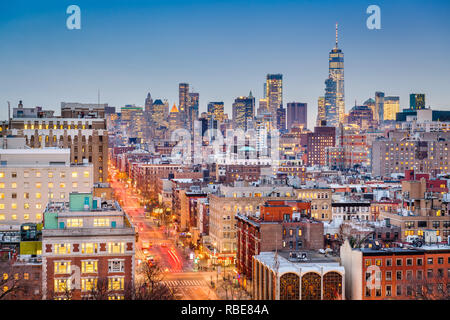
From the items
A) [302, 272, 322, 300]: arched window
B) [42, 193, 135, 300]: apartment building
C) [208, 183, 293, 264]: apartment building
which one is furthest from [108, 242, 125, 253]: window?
[208, 183, 293, 264]: apartment building

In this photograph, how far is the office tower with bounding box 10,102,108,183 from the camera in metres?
40.5

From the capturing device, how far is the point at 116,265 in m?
18.8

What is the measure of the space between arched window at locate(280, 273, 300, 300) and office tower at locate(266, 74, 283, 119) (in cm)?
16783

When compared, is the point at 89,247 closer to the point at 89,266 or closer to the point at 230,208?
the point at 89,266

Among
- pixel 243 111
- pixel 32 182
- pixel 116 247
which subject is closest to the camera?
pixel 116 247

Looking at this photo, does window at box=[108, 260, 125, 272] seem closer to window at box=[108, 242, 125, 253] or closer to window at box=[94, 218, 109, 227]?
window at box=[108, 242, 125, 253]

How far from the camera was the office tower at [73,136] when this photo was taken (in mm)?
40500

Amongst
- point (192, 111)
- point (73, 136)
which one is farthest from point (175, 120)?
point (73, 136)

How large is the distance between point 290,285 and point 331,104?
552 feet

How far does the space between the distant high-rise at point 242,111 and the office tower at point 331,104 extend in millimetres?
21700

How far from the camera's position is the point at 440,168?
86.8m

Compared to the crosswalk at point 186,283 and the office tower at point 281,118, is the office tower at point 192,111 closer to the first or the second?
the office tower at point 281,118
